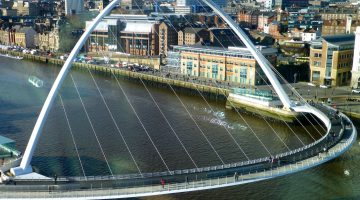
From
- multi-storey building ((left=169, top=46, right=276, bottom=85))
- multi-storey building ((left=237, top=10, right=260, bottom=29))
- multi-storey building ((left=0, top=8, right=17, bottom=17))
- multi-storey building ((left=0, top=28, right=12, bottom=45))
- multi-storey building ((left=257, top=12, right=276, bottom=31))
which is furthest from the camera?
multi-storey building ((left=0, top=8, right=17, bottom=17))

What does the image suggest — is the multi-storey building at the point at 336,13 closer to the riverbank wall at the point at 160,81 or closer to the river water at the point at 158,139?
the riverbank wall at the point at 160,81

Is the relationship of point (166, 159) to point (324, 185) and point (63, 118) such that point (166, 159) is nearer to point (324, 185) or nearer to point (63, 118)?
point (324, 185)

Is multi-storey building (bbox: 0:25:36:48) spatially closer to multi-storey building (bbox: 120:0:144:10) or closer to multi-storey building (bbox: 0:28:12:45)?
multi-storey building (bbox: 0:28:12:45)

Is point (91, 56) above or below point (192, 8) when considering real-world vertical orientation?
below

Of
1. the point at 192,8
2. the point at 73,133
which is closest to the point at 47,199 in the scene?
the point at 73,133

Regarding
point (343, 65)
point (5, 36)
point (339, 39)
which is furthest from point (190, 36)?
point (5, 36)

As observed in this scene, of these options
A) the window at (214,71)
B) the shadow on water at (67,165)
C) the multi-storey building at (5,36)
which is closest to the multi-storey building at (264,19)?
the window at (214,71)

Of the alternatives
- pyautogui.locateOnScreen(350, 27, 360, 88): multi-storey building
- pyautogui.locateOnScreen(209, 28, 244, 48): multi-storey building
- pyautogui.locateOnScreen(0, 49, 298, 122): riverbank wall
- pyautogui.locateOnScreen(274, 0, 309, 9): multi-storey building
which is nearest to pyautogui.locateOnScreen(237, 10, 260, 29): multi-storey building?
pyautogui.locateOnScreen(209, 28, 244, 48): multi-storey building
